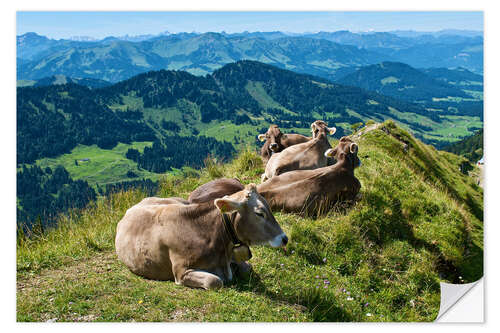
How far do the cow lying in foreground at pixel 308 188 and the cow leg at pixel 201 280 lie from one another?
3045 millimetres

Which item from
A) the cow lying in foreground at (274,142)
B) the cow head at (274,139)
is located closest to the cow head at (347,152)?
the cow head at (274,139)

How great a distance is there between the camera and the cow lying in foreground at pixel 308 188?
10224 millimetres

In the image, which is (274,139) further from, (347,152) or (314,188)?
(314,188)

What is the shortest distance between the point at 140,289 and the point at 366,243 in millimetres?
5236

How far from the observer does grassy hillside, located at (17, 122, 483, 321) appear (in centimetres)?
641

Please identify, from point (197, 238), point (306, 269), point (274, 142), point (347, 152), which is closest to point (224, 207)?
point (197, 238)

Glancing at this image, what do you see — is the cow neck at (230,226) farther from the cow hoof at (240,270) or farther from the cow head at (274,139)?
the cow head at (274,139)

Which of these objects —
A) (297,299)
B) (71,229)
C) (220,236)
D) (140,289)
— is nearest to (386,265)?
(297,299)

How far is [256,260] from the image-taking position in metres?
8.08

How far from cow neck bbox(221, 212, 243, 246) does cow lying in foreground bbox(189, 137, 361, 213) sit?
2811 millimetres

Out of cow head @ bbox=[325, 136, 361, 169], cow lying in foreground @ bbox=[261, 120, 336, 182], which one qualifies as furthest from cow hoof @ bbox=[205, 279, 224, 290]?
cow lying in foreground @ bbox=[261, 120, 336, 182]

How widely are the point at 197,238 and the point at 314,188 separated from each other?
440cm
